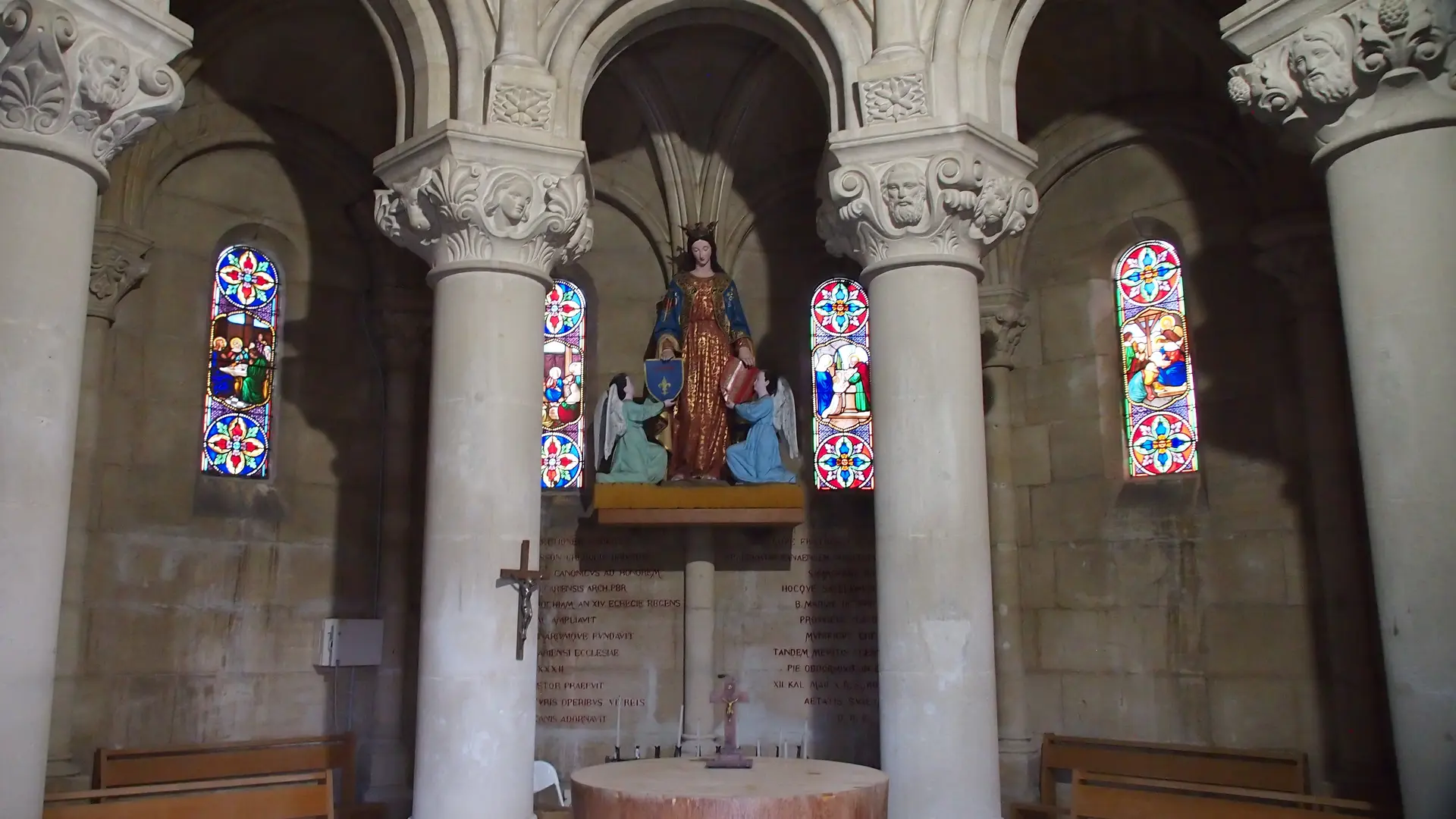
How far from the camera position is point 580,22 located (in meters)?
8.08

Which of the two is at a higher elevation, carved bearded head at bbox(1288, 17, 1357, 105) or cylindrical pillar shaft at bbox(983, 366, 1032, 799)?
carved bearded head at bbox(1288, 17, 1357, 105)

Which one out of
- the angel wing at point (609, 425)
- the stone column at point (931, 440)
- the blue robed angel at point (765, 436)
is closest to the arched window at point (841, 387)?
the blue robed angel at point (765, 436)

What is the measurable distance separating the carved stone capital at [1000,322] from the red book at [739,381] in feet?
7.22

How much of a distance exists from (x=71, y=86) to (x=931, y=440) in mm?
4947

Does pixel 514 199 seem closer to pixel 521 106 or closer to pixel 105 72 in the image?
pixel 521 106

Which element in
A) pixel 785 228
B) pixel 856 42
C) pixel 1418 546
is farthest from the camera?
pixel 785 228

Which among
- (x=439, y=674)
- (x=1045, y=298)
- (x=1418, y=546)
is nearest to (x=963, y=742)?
(x=1418, y=546)

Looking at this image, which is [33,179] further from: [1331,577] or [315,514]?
[1331,577]

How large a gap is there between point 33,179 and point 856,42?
490 cm

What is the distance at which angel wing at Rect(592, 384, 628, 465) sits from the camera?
981 centimetres

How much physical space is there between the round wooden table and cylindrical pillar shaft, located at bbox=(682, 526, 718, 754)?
12.1 feet

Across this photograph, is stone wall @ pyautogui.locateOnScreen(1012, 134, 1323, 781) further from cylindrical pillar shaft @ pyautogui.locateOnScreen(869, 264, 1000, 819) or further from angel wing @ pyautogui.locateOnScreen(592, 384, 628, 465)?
angel wing @ pyautogui.locateOnScreen(592, 384, 628, 465)

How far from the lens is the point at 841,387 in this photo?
A: 11.0 m

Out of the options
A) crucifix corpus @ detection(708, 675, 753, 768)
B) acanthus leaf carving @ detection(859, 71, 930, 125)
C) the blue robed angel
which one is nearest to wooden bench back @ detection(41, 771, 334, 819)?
crucifix corpus @ detection(708, 675, 753, 768)
